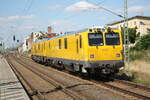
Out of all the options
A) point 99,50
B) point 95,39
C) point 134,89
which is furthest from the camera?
point 95,39

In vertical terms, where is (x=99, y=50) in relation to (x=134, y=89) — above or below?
above

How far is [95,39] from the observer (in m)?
13.4

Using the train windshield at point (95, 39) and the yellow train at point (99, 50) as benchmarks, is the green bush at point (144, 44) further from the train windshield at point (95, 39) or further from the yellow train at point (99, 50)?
the train windshield at point (95, 39)

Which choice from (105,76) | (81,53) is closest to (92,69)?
(81,53)

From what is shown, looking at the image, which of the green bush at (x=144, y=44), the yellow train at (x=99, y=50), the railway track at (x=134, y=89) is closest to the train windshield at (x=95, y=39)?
the yellow train at (x=99, y=50)

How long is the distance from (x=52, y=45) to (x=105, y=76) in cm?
858

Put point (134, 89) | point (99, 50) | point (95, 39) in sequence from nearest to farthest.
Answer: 1. point (134, 89)
2. point (99, 50)
3. point (95, 39)

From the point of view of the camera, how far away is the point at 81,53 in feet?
45.3

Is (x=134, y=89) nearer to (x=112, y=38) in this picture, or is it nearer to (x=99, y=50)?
(x=99, y=50)

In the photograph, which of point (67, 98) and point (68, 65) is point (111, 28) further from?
point (67, 98)

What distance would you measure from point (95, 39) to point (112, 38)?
3.75 ft

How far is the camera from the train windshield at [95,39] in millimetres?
13298

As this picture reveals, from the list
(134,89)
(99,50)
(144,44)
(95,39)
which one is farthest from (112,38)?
(144,44)

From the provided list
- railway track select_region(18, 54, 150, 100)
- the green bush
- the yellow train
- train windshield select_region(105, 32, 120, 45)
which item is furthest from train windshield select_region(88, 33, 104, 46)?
the green bush
